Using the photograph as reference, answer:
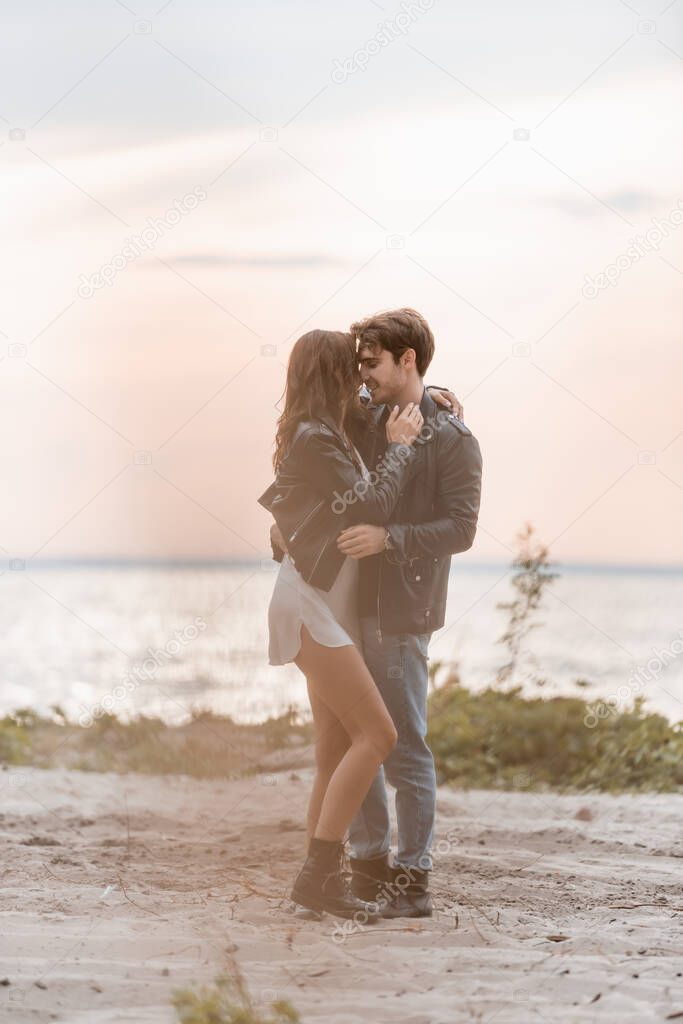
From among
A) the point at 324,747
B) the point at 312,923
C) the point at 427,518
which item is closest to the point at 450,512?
the point at 427,518

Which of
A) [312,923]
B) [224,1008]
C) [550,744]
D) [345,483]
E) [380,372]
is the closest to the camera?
[224,1008]

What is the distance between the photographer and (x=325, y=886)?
3387mm

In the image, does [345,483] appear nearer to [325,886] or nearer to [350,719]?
[350,719]

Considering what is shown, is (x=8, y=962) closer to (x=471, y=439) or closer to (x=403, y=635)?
(x=403, y=635)

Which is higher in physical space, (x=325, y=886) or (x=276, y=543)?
(x=276, y=543)

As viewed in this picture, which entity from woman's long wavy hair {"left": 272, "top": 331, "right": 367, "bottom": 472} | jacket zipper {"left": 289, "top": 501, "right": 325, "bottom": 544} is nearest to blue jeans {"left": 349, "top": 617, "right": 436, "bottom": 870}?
jacket zipper {"left": 289, "top": 501, "right": 325, "bottom": 544}

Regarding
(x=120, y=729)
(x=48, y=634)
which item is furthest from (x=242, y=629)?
(x=48, y=634)

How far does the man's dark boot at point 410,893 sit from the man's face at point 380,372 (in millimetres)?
1408

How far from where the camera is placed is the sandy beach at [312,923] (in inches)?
110

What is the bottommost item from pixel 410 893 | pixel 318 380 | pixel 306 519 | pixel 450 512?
pixel 410 893

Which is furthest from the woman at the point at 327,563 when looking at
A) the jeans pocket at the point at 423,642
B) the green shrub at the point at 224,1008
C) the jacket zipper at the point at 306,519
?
the green shrub at the point at 224,1008

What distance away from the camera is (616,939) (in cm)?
328

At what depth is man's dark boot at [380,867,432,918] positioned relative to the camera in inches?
138

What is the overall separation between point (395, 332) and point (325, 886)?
5.18 feet
